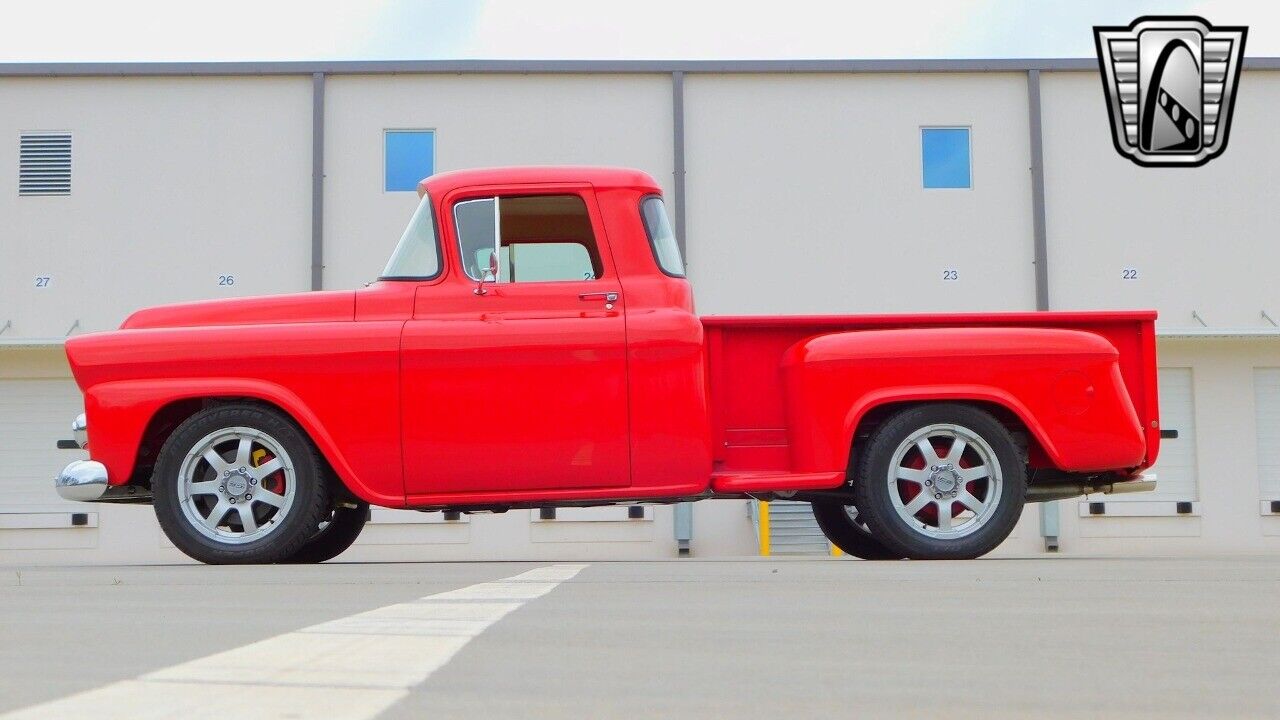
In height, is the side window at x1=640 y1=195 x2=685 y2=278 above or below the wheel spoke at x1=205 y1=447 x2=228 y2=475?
above

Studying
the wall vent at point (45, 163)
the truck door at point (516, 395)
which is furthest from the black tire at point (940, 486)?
the wall vent at point (45, 163)

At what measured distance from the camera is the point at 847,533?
8328 millimetres

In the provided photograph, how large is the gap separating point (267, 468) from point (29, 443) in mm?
15766

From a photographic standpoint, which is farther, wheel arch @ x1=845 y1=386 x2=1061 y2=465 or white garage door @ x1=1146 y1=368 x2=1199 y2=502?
white garage door @ x1=1146 y1=368 x2=1199 y2=502

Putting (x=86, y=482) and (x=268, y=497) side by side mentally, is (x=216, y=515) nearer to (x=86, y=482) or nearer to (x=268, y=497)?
(x=268, y=497)

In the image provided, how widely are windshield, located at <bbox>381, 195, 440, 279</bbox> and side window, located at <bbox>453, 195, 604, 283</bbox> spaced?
0.47 ft

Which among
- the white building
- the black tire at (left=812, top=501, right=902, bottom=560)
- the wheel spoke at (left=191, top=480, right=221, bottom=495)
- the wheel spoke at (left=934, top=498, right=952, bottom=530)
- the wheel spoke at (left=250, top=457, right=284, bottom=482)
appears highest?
the white building

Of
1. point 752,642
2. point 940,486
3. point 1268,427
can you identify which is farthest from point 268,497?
point 1268,427

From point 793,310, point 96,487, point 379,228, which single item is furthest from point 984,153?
point 96,487

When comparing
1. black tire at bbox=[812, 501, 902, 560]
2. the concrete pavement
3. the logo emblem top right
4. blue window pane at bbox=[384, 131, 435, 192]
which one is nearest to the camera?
the concrete pavement

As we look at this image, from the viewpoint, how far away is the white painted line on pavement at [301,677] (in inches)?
63.7

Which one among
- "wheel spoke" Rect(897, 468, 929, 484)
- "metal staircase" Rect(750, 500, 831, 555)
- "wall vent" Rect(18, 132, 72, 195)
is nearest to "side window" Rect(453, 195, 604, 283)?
"wheel spoke" Rect(897, 468, 929, 484)

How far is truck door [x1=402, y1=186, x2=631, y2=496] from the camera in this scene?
670 centimetres

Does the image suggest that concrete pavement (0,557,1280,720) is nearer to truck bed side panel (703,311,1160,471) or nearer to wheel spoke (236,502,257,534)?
wheel spoke (236,502,257,534)
